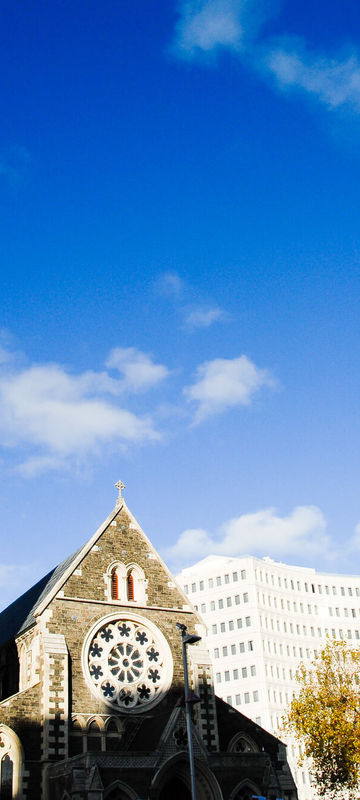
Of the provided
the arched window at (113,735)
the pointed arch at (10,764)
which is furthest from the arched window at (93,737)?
the pointed arch at (10,764)

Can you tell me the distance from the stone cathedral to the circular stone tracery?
0.16 ft

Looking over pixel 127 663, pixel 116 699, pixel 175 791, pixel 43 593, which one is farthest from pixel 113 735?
pixel 43 593

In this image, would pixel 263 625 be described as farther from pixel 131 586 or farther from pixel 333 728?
pixel 131 586

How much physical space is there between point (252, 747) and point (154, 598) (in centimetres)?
894

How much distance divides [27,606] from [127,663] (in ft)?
28.9

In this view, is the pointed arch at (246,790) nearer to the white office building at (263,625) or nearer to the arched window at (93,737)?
the arched window at (93,737)

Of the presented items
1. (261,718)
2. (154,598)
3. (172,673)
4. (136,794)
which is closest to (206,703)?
(172,673)

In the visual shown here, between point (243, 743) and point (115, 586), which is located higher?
point (115, 586)

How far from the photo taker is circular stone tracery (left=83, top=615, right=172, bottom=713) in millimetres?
38250

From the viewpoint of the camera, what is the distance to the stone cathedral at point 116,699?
34000mm

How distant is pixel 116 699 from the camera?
125 feet

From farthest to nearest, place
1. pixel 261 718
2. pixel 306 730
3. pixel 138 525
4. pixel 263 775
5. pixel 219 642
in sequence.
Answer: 1. pixel 219 642
2. pixel 261 718
3. pixel 306 730
4. pixel 138 525
5. pixel 263 775

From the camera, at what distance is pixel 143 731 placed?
38094mm

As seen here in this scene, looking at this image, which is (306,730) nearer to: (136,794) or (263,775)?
(263,775)
